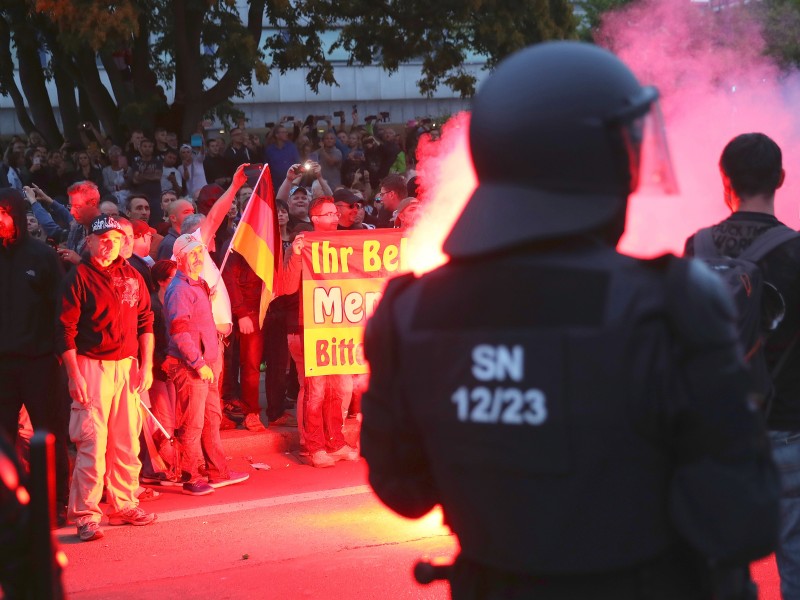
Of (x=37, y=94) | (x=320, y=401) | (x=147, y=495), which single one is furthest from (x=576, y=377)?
(x=37, y=94)

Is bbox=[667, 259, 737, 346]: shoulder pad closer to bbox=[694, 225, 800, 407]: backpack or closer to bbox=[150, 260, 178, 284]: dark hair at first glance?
bbox=[694, 225, 800, 407]: backpack

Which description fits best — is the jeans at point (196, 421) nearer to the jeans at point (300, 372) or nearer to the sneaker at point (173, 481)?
the sneaker at point (173, 481)

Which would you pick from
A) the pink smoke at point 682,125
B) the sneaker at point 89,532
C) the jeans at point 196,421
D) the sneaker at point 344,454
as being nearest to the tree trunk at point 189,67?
the pink smoke at point 682,125

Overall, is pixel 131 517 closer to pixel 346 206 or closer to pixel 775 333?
pixel 346 206

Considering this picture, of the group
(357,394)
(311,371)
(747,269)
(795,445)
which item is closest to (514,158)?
(747,269)

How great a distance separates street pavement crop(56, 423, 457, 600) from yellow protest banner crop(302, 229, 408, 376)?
1197 mm

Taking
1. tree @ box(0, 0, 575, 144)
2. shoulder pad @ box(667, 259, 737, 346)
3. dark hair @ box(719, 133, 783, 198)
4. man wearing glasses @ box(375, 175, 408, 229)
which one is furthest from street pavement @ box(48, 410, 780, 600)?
tree @ box(0, 0, 575, 144)

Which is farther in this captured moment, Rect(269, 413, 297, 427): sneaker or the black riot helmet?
Rect(269, 413, 297, 427): sneaker

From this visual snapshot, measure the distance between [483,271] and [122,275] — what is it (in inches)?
207

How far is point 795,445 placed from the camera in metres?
3.71

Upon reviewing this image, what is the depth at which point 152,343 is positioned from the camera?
24.0 feet

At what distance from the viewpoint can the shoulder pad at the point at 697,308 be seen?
201cm

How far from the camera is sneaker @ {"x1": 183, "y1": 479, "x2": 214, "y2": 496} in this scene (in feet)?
25.8

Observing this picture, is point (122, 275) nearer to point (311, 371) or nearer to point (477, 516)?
point (311, 371)
